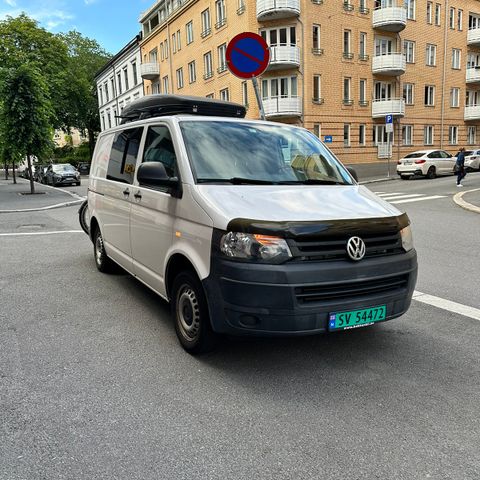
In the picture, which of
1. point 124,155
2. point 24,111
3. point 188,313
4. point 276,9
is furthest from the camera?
point 276,9

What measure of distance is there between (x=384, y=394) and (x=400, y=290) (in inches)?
31.7

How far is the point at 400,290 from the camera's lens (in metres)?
3.60

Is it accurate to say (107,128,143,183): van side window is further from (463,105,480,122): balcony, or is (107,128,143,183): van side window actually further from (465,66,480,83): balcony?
(465,66,480,83): balcony

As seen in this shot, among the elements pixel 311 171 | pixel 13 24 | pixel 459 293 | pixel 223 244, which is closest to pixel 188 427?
pixel 223 244

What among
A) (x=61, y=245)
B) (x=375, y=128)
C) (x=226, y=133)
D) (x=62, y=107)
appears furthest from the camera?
(x=62, y=107)

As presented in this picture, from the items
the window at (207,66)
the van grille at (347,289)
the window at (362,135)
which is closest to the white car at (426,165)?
the window at (362,135)

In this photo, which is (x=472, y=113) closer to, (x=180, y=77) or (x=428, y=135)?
(x=428, y=135)

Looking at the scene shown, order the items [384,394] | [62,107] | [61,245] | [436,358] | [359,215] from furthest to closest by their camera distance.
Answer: [62,107], [61,245], [436,358], [359,215], [384,394]

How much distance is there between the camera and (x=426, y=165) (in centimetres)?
2680

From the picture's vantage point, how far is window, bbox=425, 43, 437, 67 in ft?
119

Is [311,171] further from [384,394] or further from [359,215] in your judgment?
[384,394]

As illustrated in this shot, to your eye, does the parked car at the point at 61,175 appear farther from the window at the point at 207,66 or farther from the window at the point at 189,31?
the window at the point at 189,31

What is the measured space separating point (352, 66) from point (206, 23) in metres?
11.7

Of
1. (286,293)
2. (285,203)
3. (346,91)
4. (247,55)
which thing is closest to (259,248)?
(286,293)
